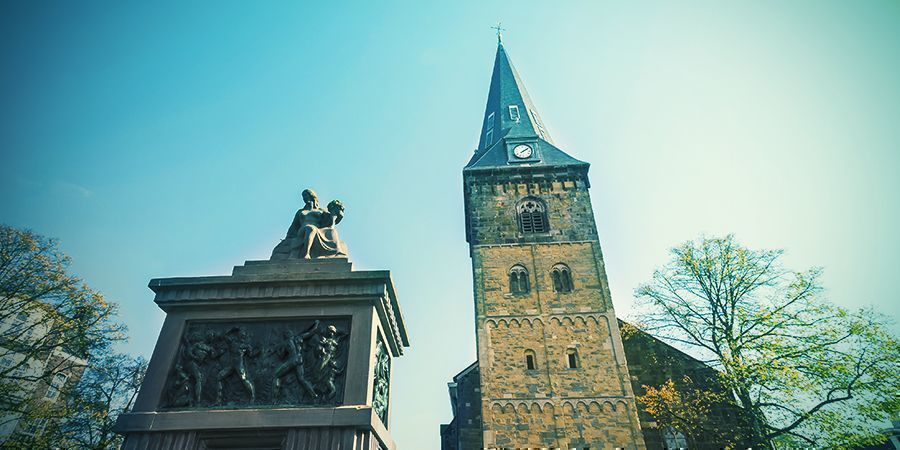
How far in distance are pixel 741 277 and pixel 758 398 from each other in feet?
12.3

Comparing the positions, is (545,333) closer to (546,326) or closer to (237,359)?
(546,326)

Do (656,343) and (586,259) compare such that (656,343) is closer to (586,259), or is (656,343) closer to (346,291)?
(586,259)

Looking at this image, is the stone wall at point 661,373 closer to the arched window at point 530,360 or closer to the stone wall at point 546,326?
the stone wall at point 546,326

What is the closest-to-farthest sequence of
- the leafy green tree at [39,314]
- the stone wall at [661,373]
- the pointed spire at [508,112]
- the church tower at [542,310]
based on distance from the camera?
the leafy green tree at [39,314] → the stone wall at [661,373] → the church tower at [542,310] → the pointed spire at [508,112]

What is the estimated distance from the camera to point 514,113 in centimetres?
2947

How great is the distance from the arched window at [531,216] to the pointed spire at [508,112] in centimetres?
579

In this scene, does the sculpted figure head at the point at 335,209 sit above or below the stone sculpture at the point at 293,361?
above

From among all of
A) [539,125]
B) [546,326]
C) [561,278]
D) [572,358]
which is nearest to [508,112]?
[539,125]

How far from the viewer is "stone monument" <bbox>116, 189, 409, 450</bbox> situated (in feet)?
12.6

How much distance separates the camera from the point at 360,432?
384cm

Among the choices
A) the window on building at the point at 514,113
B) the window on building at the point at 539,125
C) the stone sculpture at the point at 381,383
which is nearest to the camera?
the stone sculpture at the point at 381,383

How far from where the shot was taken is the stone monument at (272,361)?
3844 mm

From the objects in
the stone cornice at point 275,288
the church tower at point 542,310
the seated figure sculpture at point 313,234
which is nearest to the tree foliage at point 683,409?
the church tower at point 542,310

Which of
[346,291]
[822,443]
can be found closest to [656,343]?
[822,443]
